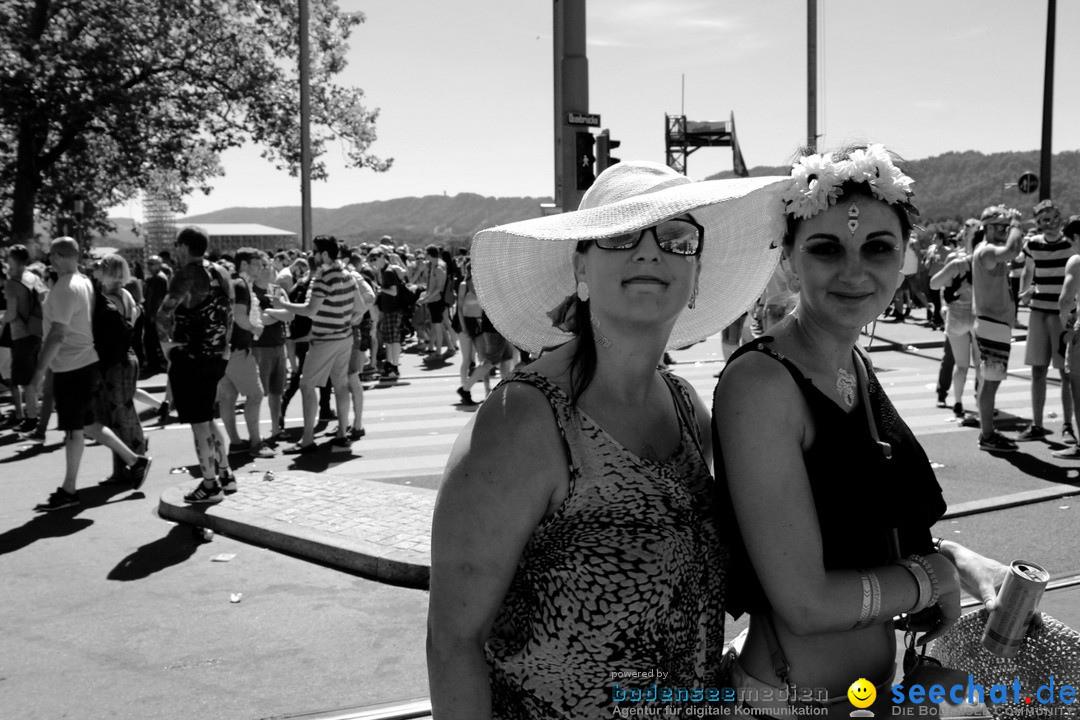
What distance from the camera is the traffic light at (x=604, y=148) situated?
8438mm

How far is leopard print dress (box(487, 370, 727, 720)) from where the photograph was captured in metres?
1.73

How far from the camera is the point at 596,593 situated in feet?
5.67

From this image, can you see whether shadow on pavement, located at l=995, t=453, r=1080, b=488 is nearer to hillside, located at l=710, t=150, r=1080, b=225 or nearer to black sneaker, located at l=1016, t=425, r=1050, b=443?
black sneaker, located at l=1016, t=425, r=1050, b=443

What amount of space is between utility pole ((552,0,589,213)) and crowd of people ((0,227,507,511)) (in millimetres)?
1128

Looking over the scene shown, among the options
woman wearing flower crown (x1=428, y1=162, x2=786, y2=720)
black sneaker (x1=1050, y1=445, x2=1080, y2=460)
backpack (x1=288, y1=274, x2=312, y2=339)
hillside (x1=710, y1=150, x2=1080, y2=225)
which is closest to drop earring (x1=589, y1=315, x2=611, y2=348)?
woman wearing flower crown (x1=428, y1=162, x2=786, y2=720)

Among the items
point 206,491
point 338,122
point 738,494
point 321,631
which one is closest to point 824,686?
point 738,494

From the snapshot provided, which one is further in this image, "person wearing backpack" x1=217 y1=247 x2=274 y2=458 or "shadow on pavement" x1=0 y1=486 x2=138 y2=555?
"person wearing backpack" x1=217 y1=247 x2=274 y2=458

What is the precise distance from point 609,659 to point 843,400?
2.32 feet

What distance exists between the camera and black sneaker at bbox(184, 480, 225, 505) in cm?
681

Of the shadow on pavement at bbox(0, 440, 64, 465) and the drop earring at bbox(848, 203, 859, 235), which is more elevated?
the drop earring at bbox(848, 203, 859, 235)

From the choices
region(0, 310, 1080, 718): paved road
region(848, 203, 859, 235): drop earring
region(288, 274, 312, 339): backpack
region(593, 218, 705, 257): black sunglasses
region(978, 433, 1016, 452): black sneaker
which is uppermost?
region(848, 203, 859, 235): drop earring

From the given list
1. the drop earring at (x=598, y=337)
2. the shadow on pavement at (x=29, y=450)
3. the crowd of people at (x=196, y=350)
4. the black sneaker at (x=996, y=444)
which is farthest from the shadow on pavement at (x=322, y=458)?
the drop earring at (x=598, y=337)

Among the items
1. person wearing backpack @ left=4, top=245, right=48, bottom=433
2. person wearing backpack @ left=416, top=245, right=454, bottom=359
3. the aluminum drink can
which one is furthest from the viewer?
person wearing backpack @ left=416, top=245, right=454, bottom=359

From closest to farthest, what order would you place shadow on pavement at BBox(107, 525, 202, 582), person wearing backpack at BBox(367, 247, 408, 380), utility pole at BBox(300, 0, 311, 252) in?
shadow on pavement at BBox(107, 525, 202, 582) → person wearing backpack at BBox(367, 247, 408, 380) → utility pole at BBox(300, 0, 311, 252)
